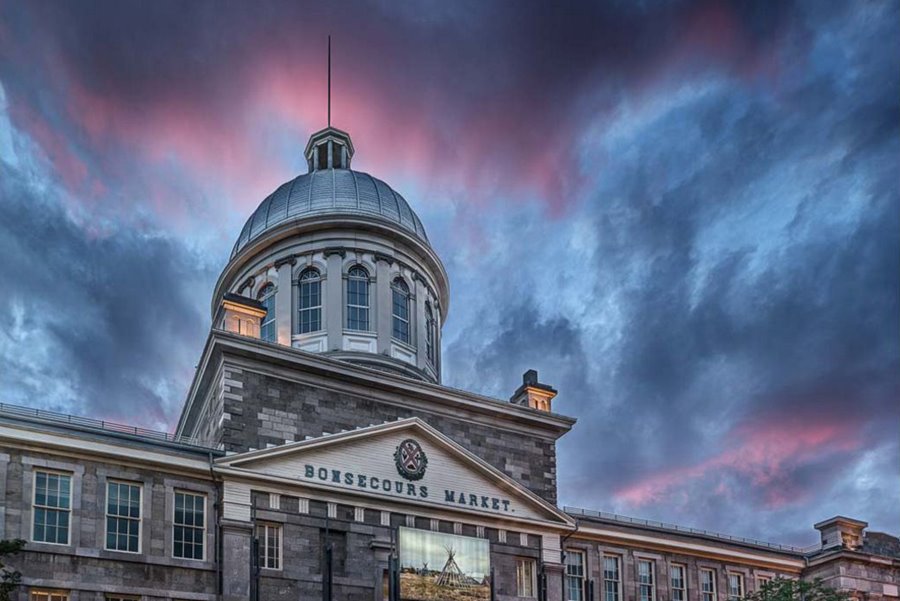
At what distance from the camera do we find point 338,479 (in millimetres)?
43094

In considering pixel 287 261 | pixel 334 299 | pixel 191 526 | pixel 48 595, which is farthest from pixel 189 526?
pixel 287 261

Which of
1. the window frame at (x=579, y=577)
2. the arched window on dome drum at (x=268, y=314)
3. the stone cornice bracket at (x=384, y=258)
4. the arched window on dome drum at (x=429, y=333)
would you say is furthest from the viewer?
the arched window on dome drum at (x=429, y=333)

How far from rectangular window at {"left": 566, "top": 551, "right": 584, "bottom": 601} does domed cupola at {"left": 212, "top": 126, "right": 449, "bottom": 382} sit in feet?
35.2

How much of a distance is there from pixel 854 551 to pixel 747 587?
230 inches

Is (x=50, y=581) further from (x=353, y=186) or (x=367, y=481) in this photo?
(x=353, y=186)

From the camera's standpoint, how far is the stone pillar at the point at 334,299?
2078 inches

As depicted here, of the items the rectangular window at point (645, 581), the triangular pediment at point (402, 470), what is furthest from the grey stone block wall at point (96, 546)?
the rectangular window at point (645, 581)

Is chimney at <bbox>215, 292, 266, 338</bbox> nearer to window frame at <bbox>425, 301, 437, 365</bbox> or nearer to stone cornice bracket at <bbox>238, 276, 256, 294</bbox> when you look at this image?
stone cornice bracket at <bbox>238, 276, 256, 294</bbox>

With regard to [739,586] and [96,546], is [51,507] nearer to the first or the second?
[96,546]

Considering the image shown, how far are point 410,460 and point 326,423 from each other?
3.49 meters

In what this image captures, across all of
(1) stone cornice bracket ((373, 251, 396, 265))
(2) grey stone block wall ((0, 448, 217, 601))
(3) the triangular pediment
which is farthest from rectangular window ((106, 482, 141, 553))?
(1) stone cornice bracket ((373, 251, 396, 265))

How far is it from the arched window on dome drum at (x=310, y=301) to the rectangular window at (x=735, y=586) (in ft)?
72.5

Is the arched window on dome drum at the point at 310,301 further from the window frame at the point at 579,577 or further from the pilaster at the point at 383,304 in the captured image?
the window frame at the point at 579,577

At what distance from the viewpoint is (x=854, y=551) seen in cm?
5600
